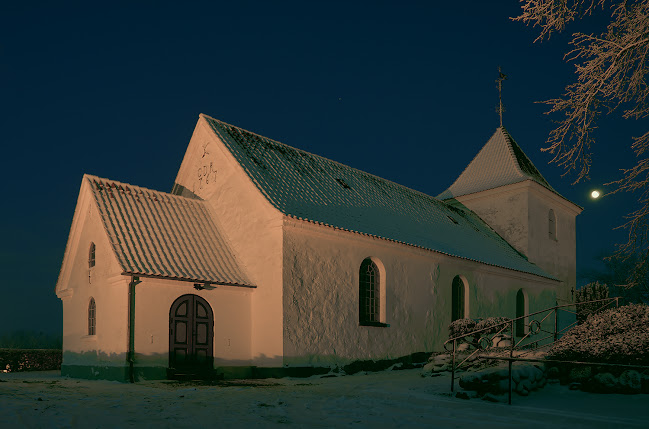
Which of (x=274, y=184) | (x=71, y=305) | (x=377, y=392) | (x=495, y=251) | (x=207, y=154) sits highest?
(x=207, y=154)

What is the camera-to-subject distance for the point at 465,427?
834 cm

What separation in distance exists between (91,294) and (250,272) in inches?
184

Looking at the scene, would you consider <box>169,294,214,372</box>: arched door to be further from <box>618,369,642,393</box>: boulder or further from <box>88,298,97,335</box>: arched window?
<box>618,369,642,393</box>: boulder

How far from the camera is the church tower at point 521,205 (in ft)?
97.0

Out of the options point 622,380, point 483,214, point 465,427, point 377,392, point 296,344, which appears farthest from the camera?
point 483,214

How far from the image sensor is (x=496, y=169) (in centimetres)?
3183

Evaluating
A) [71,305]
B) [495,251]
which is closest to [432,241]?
[495,251]

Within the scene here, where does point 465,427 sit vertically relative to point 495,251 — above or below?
below

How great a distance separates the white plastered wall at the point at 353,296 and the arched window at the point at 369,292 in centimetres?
30

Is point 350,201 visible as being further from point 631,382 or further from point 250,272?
point 631,382

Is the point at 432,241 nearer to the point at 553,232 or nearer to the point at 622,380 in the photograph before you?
the point at 622,380

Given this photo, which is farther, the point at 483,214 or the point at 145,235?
the point at 483,214

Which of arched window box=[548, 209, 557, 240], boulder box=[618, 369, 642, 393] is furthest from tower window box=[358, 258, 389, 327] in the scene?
arched window box=[548, 209, 557, 240]

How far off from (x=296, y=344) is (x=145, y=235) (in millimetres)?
5324
